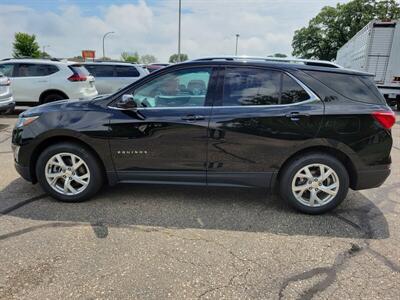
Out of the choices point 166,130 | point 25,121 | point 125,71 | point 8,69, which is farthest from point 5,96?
point 166,130

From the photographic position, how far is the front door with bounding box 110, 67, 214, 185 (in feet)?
11.7

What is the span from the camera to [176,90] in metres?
3.74

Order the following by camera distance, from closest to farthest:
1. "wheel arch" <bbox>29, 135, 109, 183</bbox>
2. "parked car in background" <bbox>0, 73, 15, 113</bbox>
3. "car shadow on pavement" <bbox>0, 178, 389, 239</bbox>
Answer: "car shadow on pavement" <bbox>0, 178, 389, 239</bbox> < "wheel arch" <bbox>29, 135, 109, 183</bbox> < "parked car in background" <bbox>0, 73, 15, 113</bbox>

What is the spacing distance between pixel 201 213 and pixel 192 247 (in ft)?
2.31

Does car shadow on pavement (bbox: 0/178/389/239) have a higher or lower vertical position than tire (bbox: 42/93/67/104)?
lower

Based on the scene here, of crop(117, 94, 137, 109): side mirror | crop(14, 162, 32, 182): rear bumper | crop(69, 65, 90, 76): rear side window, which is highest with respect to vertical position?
crop(69, 65, 90, 76): rear side window

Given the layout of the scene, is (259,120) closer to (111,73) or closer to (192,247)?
(192,247)

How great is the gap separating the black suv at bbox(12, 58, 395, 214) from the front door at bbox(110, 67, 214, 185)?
11 millimetres

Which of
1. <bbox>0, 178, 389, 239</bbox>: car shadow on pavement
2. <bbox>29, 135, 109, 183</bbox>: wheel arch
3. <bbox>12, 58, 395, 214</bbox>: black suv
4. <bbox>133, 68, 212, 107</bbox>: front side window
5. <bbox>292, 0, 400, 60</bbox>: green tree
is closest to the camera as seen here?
<bbox>0, 178, 389, 239</bbox>: car shadow on pavement

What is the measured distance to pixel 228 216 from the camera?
363 cm

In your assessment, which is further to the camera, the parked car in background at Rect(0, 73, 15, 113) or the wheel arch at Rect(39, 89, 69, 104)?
the wheel arch at Rect(39, 89, 69, 104)

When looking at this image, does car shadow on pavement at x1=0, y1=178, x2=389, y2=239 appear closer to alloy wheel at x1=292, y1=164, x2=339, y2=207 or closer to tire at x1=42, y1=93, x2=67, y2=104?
alloy wheel at x1=292, y1=164, x2=339, y2=207

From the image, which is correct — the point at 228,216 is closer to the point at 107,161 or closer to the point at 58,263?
the point at 107,161

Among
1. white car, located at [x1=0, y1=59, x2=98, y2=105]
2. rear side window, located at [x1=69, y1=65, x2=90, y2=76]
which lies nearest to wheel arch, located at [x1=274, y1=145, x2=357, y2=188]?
white car, located at [x1=0, y1=59, x2=98, y2=105]
